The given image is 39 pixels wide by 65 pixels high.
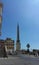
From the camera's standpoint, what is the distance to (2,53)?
52250mm

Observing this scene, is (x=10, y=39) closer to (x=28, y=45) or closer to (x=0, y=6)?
(x=28, y=45)

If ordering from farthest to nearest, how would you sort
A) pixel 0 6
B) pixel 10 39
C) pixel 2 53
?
pixel 10 39 → pixel 2 53 → pixel 0 6

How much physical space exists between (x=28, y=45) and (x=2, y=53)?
68.9 feet

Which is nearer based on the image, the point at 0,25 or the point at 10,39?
the point at 0,25

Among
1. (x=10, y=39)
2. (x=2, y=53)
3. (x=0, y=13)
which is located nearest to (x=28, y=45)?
(x=2, y=53)

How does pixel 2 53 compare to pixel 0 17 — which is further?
pixel 2 53

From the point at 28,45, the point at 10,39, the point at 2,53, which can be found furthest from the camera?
the point at 10,39

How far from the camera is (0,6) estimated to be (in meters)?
15.9

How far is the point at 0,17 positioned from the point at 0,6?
901 millimetres

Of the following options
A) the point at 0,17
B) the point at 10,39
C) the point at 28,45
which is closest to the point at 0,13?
the point at 0,17

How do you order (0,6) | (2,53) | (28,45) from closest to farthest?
(0,6) → (2,53) → (28,45)

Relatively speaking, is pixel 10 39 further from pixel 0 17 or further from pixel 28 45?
pixel 0 17

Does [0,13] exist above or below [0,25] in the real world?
above

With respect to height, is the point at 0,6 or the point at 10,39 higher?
the point at 10,39
